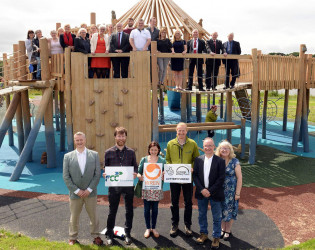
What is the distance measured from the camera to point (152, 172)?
18.5ft

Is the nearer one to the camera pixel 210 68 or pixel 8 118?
pixel 210 68

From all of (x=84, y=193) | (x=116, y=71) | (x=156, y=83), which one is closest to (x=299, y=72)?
(x=156, y=83)

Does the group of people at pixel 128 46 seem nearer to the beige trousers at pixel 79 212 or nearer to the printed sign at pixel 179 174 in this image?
the printed sign at pixel 179 174

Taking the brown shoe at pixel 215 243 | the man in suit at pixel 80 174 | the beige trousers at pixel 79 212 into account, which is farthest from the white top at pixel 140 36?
the brown shoe at pixel 215 243

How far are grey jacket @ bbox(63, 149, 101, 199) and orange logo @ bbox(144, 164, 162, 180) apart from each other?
2.90 feet

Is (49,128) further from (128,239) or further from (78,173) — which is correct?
(128,239)

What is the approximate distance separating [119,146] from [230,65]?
23.1 ft

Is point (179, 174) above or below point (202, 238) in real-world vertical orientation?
above

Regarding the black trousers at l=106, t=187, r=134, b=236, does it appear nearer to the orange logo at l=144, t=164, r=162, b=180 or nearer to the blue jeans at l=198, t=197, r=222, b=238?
the orange logo at l=144, t=164, r=162, b=180

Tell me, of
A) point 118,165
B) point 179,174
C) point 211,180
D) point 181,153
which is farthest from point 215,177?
point 118,165

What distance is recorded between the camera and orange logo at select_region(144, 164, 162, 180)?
563 cm

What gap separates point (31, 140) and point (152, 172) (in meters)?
5.97

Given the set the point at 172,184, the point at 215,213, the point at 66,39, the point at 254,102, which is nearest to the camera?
the point at 215,213

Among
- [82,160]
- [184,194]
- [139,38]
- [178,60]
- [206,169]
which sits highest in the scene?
[139,38]
